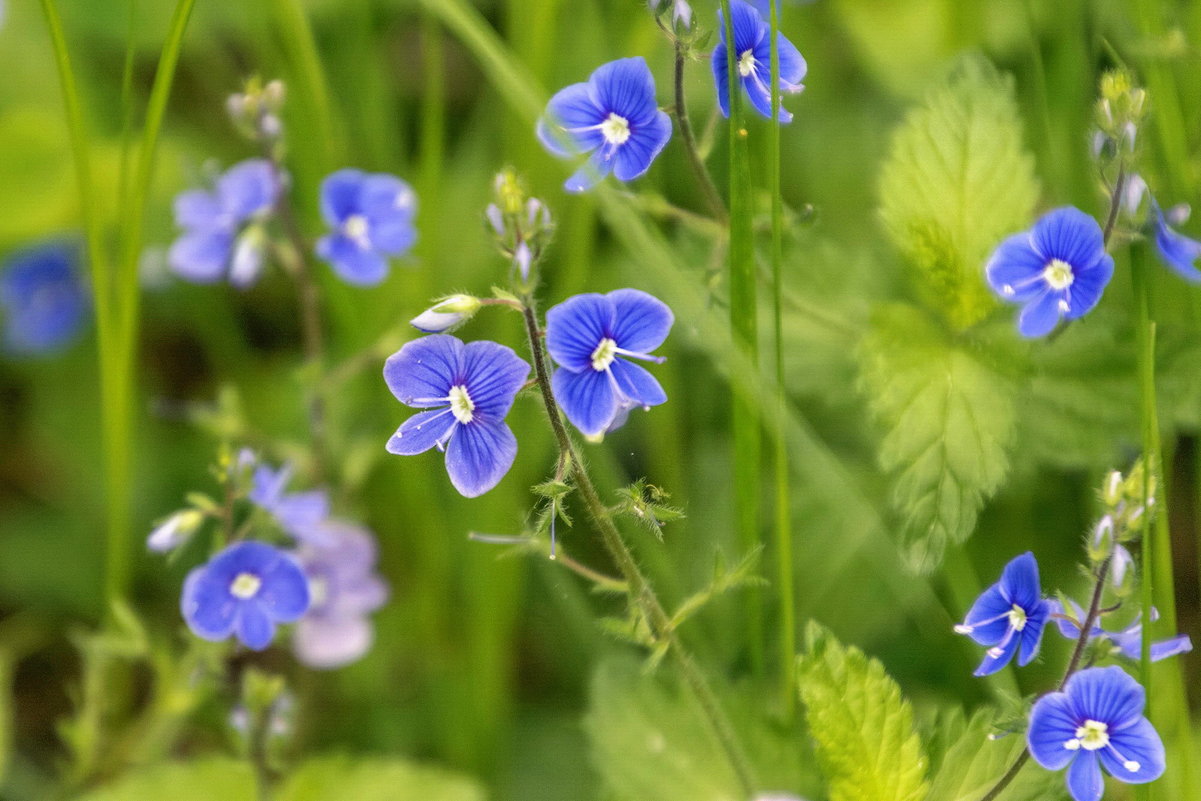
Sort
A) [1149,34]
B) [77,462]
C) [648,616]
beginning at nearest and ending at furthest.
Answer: [648,616], [1149,34], [77,462]

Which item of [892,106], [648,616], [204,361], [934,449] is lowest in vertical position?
[648,616]

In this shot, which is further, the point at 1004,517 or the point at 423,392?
the point at 1004,517

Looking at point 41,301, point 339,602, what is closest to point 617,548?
point 339,602

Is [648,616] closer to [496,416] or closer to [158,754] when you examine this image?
A: [496,416]

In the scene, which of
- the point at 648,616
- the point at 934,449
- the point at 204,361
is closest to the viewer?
the point at 648,616

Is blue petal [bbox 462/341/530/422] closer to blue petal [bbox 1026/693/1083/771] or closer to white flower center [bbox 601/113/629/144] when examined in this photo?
white flower center [bbox 601/113/629/144]

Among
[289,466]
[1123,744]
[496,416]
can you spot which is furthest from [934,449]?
[289,466]

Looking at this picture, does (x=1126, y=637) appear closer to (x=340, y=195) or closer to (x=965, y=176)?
(x=965, y=176)
